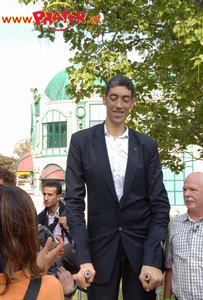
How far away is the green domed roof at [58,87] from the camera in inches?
1597

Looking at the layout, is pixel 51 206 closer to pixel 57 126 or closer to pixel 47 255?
pixel 47 255

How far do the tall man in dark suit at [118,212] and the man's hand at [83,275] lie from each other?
0.4 inches

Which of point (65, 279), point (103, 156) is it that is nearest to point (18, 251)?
point (65, 279)

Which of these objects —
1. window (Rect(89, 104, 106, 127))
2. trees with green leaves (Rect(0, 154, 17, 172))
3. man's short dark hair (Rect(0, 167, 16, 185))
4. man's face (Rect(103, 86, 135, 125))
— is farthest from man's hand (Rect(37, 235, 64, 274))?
trees with green leaves (Rect(0, 154, 17, 172))

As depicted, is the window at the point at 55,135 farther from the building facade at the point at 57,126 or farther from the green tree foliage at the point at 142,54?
the green tree foliage at the point at 142,54

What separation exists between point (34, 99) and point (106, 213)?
1580 inches

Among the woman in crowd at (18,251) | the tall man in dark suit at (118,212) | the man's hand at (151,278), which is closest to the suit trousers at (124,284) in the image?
the tall man in dark suit at (118,212)

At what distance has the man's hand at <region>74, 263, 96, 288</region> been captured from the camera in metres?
3.24

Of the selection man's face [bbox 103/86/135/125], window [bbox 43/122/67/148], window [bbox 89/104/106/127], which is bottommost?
man's face [bbox 103/86/135/125]

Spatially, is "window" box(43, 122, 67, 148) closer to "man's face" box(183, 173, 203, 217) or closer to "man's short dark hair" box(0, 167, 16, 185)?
"man's short dark hair" box(0, 167, 16, 185)

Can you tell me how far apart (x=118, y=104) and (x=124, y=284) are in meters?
1.26

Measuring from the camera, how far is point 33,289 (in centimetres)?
226

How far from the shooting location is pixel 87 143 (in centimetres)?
356

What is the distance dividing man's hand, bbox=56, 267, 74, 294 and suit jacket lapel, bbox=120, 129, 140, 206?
60 cm
